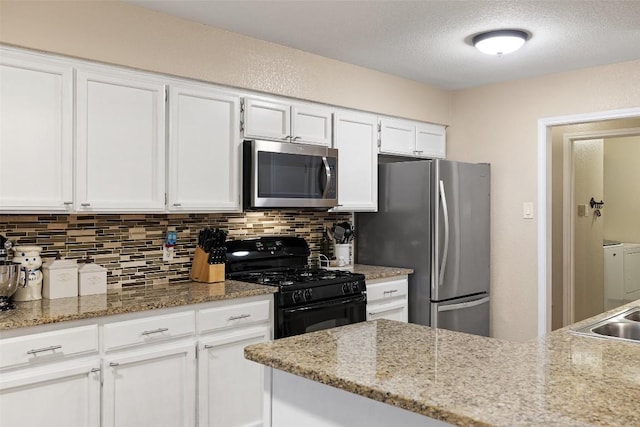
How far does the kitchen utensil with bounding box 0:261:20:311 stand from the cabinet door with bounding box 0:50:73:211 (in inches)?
10.4

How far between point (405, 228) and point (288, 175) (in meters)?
1.09

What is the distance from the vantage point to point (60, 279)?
2752 millimetres

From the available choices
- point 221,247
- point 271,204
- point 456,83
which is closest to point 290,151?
point 271,204

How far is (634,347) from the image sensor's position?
6.05ft

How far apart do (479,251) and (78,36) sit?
3.16 metres

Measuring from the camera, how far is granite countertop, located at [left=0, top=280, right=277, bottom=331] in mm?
2340

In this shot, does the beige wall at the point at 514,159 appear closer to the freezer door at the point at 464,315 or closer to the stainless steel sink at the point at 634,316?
the freezer door at the point at 464,315

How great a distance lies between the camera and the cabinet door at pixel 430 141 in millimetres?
4660

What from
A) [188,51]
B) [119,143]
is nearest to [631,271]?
[188,51]

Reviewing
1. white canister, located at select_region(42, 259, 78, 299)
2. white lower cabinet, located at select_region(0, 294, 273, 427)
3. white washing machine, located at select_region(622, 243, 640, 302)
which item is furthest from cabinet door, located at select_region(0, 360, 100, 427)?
white washing machine, located at select_region(622, 243, 640, 302)

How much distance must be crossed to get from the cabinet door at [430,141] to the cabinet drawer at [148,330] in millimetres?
2551

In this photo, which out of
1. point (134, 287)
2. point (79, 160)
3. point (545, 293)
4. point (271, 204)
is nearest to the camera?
point (79, 160)

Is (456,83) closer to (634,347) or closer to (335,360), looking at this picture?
(634,347)

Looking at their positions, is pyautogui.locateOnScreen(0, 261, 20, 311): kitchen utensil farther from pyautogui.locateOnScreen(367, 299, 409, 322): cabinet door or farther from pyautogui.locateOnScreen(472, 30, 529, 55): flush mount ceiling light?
pyautogui.locateOnScreen(472, 30, 529, 55): flush mount ceiling light
